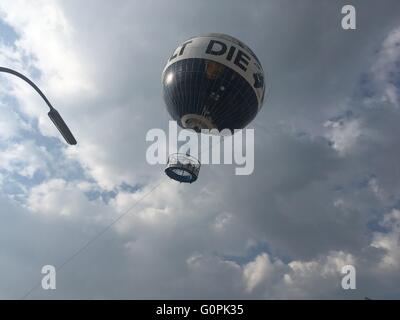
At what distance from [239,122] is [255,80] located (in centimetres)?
464

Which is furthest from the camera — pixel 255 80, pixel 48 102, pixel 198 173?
pixel 255 80

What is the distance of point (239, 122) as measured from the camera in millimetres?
36844

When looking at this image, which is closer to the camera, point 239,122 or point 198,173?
point 198,173

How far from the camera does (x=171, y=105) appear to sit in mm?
36938

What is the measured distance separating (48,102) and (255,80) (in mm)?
28071
